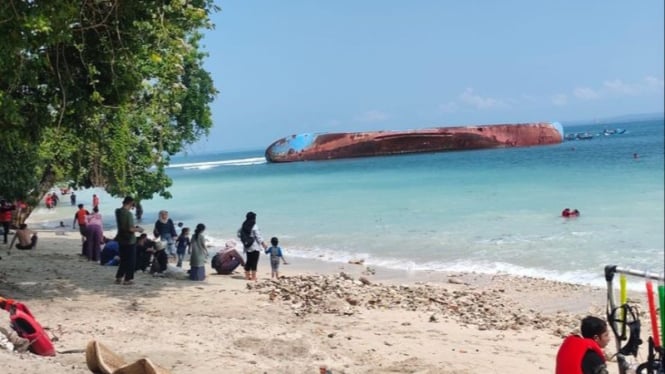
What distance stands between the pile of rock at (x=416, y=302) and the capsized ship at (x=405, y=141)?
6617 centimetres

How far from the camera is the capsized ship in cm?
7688

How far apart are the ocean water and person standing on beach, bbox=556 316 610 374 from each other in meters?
8.44

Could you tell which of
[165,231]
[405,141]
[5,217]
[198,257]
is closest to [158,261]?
[198,257]

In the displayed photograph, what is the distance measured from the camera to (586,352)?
4.16 m

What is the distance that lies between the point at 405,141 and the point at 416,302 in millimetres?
68274

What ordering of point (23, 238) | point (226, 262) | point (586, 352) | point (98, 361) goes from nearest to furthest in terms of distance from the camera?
point (586, 352) → point (98, 361) → point (226, 262) → point (23, 238)

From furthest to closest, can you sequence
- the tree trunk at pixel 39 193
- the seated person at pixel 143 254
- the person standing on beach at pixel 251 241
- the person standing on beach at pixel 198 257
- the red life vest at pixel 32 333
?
the tree trunk at pixel 39 193 → the seated person at pixel 143 254 → the person standing on beach at pixel 198 257 → the person standing on beach at pixel 251 241 → the red life vest at pixel 32 333

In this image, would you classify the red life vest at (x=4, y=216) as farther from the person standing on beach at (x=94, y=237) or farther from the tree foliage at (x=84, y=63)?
the tree foliage at (x=84, y=63)

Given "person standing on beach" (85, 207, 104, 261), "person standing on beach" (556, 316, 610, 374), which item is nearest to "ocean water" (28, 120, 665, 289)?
"person standing on beach" (85, 207, 104, 261)

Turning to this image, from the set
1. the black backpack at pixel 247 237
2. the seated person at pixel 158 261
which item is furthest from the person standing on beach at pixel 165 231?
the black backpack at pixel 247 237

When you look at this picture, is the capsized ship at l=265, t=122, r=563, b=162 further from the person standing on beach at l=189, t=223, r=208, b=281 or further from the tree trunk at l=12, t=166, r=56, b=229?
the person standing on beach at l=189, t=223, r=208, b=281

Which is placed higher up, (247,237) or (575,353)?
(247,237)

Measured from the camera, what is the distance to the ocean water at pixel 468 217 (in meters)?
14.9

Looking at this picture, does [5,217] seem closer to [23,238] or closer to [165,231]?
[23,238]
